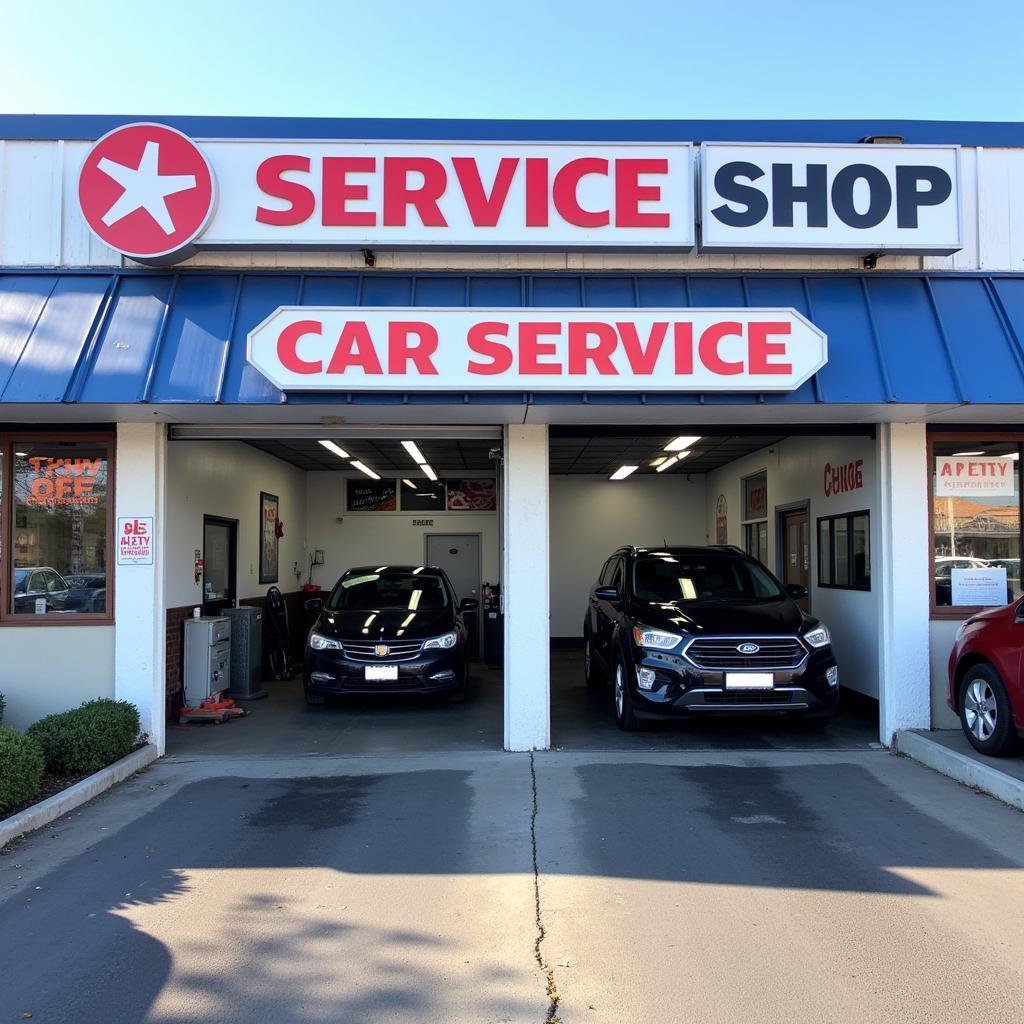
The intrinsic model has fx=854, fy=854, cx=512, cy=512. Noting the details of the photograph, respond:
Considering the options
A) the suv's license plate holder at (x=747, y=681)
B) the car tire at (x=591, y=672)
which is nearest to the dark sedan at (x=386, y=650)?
the car tire at (x=591, y=672)

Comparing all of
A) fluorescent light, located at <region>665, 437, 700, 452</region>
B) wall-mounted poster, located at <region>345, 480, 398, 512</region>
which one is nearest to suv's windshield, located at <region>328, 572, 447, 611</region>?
fluorescent light, located at <region>665, 437, 700, 452</region>

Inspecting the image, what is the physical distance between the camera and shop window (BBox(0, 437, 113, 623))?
787 cm

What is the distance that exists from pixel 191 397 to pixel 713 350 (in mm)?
4210

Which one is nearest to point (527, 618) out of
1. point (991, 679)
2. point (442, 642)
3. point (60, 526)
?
point (442, 642)

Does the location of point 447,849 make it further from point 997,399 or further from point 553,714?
point 997,399

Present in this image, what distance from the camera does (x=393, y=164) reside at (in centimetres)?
755

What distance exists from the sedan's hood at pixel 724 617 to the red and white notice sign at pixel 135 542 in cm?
462

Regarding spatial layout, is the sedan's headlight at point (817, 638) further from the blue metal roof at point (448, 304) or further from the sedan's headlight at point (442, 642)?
the sedan's headlight at point (442, 642)

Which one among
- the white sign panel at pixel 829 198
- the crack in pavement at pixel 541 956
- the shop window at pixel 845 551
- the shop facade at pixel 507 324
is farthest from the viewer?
the shop window at pixel 845 551

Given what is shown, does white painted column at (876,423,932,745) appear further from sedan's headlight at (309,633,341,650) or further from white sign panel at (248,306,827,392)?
sedan's headlight at (309,633,341,650)

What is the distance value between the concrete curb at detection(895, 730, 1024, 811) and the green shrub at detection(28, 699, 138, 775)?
265 inches

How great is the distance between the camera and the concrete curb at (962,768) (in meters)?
6.01

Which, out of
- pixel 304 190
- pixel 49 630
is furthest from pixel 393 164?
pixel 49 630

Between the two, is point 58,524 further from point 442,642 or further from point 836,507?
point 836,507
